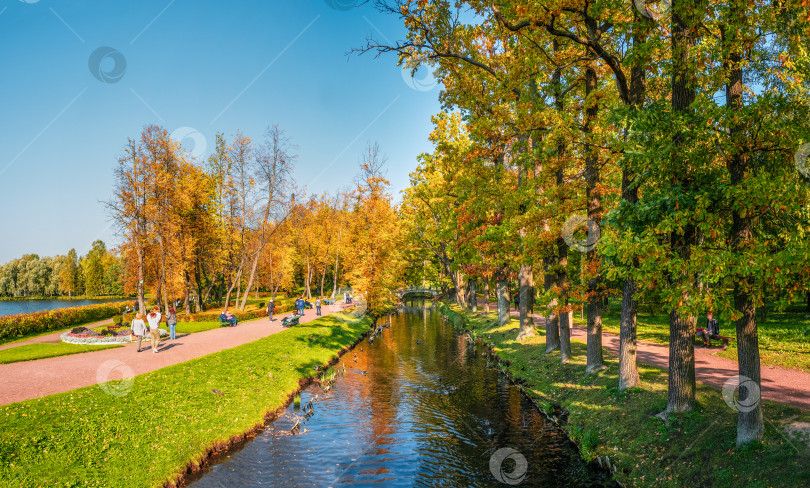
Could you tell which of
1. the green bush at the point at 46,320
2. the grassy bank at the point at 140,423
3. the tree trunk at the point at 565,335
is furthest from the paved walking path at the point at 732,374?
the green bush at the point at 46,320

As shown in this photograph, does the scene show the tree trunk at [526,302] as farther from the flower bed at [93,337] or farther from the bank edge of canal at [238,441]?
the flower bed at [93,337]

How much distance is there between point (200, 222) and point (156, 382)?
105 ft

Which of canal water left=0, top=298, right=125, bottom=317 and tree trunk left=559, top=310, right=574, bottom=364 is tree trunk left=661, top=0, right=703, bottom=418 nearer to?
tree trunk left=559, top=310, right=574, bottom=364

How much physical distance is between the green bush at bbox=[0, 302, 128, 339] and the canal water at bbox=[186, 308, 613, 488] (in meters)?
20.9

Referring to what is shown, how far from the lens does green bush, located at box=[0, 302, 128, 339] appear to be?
26.2 meters

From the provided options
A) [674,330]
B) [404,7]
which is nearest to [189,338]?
[404,7]

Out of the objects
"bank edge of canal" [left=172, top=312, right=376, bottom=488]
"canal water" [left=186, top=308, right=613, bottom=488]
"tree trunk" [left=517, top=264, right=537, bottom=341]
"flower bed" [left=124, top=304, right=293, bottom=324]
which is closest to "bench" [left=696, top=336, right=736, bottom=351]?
"tree trunk" [left=517, top=264, right=537, bottom=341]

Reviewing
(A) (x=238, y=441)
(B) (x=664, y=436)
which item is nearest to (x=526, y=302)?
(B) (x=664, y=436)

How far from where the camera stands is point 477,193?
810 inches

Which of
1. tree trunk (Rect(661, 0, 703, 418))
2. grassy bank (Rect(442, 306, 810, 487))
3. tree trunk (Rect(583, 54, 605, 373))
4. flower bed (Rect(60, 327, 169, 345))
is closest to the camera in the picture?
grassy bank (Rect(442, 306, 810, 487))

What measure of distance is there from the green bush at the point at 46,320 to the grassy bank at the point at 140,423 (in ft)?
52.9

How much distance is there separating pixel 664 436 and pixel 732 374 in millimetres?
6773

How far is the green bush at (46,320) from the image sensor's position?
26172 millimetres

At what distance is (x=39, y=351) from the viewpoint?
2086 cm
